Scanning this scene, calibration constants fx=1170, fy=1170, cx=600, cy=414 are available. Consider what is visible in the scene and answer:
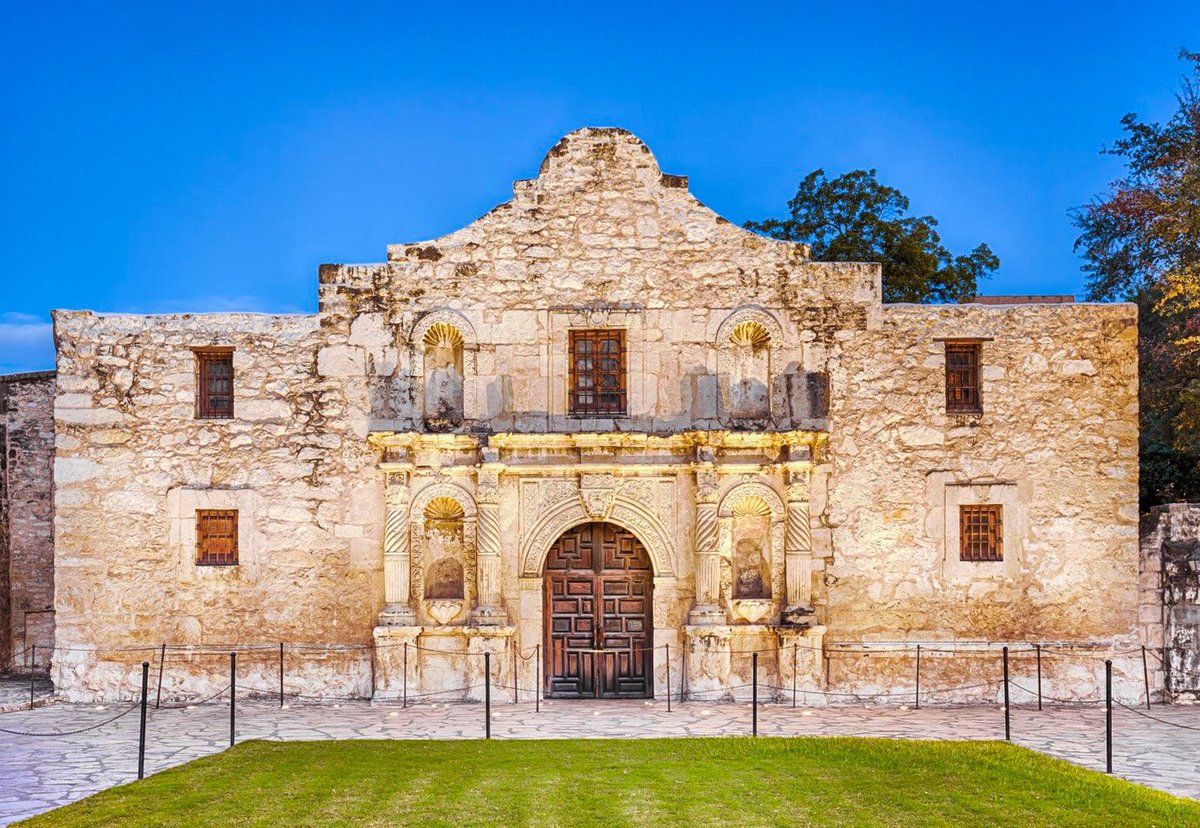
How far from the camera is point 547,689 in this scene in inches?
634

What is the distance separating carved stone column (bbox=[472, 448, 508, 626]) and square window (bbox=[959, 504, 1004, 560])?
640cm

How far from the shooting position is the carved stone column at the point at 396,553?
623 inches

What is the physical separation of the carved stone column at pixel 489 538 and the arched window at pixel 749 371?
3462mm

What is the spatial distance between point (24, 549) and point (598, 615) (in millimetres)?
9321

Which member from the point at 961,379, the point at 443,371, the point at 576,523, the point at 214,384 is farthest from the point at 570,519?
the point at 961,379

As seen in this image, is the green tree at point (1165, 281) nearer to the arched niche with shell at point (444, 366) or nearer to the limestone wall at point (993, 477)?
the limestone wall at point (993, 477)

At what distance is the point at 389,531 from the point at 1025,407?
897cm

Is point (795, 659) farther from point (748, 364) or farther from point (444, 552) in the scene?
point (444, 552)

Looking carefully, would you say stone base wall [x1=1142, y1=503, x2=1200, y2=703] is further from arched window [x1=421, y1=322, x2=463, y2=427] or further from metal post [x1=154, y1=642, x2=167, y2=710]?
metal post [x1=154, y1=642, x2=167, y2=710]

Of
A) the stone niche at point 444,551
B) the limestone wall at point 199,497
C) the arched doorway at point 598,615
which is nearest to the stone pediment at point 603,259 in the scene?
the limestone wall at point 199,497

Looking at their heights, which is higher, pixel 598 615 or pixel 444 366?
pixel 444 366

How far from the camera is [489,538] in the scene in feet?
52.3

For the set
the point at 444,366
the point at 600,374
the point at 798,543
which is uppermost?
the point at 444,366

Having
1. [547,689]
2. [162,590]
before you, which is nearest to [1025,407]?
[547,689]
